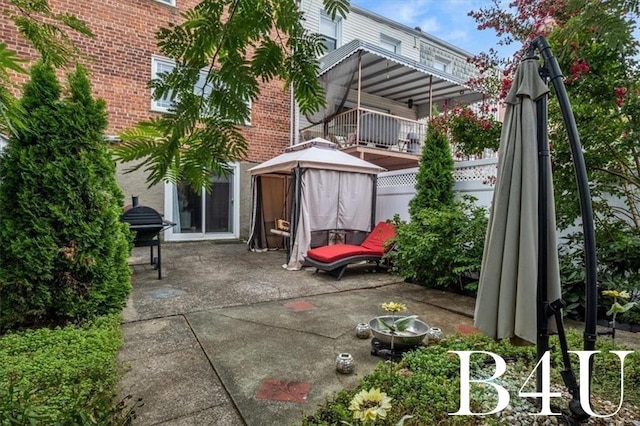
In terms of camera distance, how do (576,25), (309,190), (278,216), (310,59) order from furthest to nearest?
(278,216) < (309,190) < (576,25) < (310,59)

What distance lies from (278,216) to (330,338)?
6.41 metres

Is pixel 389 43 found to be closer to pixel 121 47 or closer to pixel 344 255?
pixel 121 47

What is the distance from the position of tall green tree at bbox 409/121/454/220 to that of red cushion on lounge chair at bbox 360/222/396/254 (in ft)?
1.91

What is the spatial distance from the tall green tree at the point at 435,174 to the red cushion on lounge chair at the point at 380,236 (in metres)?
0.58

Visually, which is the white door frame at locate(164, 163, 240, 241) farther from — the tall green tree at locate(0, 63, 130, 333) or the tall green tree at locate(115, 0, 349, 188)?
the tall green tree at locate(115, 0, 349, 188)

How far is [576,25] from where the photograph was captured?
1.70 meters

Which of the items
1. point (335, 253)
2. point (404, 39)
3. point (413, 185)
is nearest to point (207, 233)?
point (335, 253)

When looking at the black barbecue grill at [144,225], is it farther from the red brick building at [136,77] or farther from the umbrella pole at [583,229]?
the umbrella pole at [583,229]

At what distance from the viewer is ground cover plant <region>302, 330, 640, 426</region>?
6.42 feet

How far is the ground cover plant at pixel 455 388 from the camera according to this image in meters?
1.96

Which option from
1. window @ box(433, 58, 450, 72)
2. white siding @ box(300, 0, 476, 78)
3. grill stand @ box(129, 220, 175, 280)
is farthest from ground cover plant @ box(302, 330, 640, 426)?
window @ box(433, 58, 450, 72)

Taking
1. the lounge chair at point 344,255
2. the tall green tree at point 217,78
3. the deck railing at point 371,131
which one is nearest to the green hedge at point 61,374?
the tall green tree at point 217,78

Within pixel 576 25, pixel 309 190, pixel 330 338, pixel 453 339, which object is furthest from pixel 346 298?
pixel 576 25

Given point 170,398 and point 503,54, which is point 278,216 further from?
point 170,398
